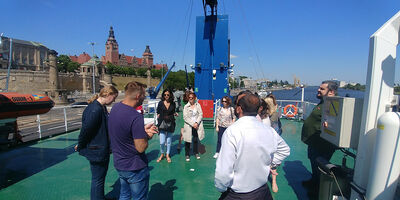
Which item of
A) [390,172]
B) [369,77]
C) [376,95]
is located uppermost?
[369,77]

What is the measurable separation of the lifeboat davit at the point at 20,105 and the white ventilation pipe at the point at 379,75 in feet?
19.3

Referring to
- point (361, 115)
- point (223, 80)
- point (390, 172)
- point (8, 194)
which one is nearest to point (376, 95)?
point (361, 115)

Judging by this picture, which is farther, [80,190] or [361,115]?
[80,190]

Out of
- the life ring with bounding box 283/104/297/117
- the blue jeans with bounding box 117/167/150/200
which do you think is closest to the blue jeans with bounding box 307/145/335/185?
the blue jeans with bounding box 117/167/150/200

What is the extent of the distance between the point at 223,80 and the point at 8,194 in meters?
7.94

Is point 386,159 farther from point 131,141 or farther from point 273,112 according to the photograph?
point 273,112

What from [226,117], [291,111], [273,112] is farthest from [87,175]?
[291,111]

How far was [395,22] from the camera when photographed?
1732 millimetres

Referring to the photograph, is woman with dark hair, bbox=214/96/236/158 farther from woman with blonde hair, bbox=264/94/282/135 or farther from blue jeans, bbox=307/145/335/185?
blue jeans, bbox=307/145/335/185

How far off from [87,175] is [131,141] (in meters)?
2.52

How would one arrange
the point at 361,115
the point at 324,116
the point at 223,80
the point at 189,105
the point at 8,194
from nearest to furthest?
A: the point at 361,115 < the point at 324,116 < the point at 8,194 < the point at 189,105 < the point at 223,80

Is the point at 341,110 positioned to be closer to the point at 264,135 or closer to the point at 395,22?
the point at 395,22

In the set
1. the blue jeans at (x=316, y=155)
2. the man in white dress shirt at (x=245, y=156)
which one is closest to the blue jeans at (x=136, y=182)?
the man in white dress shirt at (x=245, y=156)

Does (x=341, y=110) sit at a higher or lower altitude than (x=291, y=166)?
higher
